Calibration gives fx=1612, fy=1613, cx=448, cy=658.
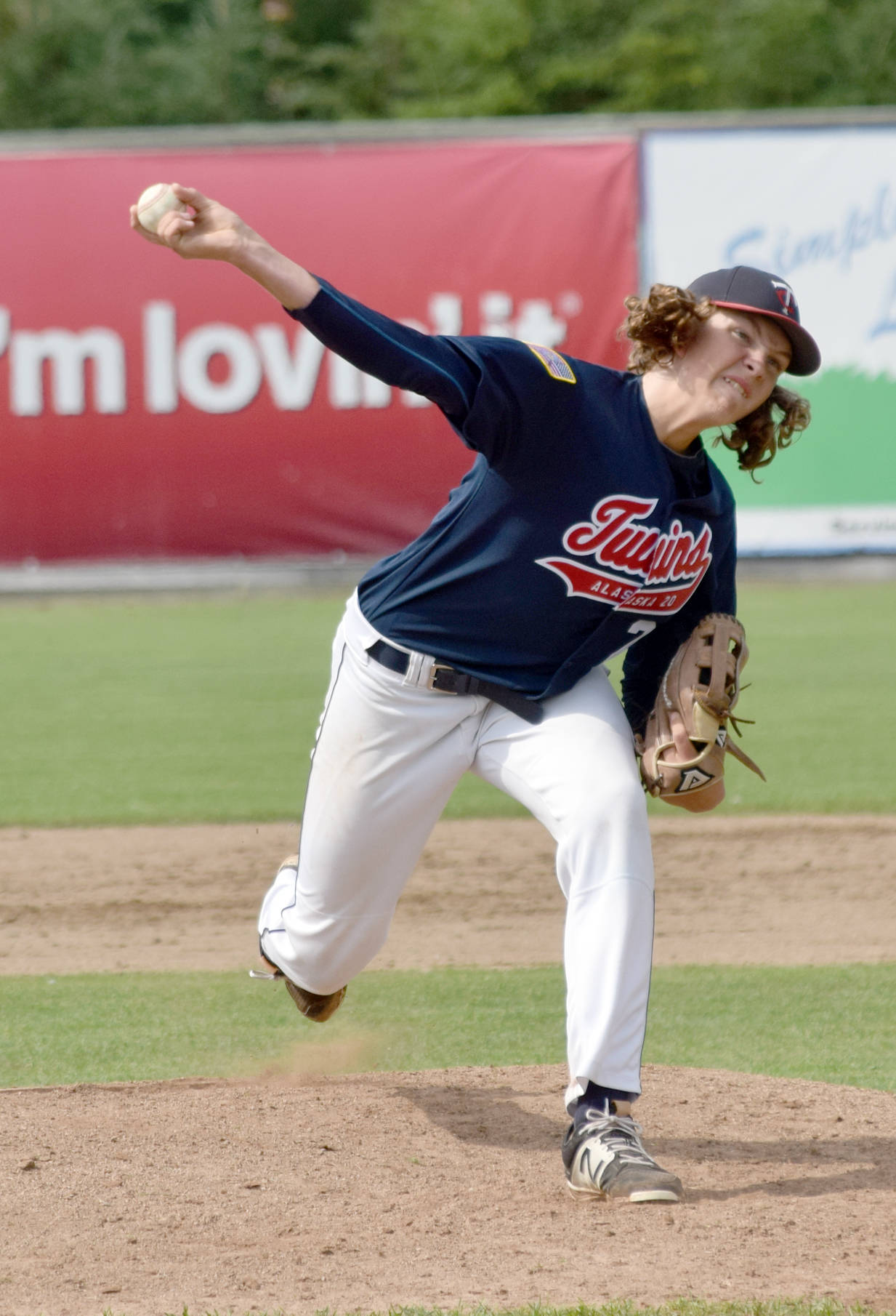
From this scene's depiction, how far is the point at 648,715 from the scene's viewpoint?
3.36 metres

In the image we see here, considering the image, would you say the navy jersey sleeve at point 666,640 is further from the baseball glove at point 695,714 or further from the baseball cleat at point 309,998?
the baseball cleat at point 309,998

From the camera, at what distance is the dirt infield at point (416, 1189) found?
250cm

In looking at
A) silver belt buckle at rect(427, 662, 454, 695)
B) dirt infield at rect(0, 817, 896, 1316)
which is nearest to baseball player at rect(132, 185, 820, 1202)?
silver belt buckle at rect(427, 662, 454, 695)

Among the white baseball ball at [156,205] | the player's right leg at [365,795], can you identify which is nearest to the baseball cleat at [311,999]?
the player's right leg at [365,795]

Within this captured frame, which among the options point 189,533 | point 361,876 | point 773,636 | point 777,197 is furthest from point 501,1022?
point 777,197

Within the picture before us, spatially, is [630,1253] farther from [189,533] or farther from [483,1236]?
[189,533]

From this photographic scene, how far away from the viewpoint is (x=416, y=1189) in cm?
293

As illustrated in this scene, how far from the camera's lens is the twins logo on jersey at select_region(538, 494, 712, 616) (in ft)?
9.73

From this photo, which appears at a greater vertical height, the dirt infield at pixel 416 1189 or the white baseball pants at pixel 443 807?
the white baseball pants at pixel 443 807

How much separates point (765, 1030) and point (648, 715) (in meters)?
1.14

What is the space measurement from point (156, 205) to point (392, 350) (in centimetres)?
45

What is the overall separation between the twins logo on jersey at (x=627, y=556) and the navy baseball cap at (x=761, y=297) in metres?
0.40

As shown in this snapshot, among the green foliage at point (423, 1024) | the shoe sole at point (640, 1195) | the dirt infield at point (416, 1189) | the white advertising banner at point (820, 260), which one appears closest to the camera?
the dirt infield at point (416, 1189)

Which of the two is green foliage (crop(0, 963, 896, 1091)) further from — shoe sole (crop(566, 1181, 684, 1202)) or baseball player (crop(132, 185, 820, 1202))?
shoe sole (crop(566, 1181, 684, 1202))
